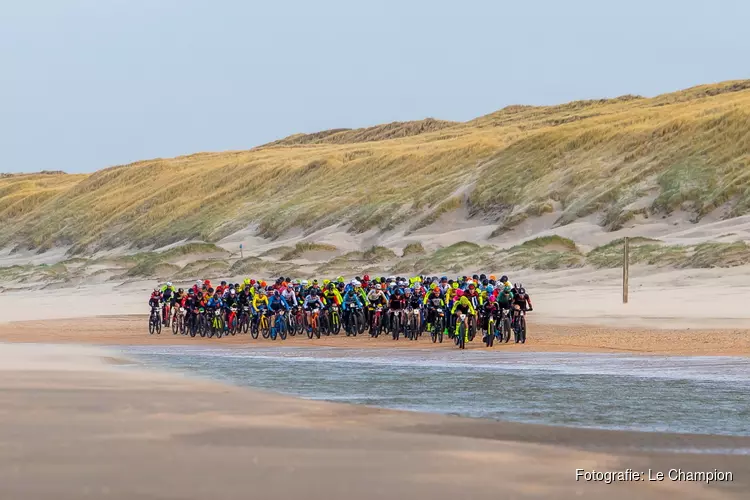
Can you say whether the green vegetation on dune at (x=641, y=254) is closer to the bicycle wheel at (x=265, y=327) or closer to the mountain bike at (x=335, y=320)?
the mountain bike at (x=335, y=320)

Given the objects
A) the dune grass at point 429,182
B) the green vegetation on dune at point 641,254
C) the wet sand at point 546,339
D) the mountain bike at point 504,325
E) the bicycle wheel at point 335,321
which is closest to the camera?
the wet sand at point 546,339

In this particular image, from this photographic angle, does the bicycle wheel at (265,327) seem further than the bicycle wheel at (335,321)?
Yes

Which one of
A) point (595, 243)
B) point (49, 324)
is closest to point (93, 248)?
point (595, 243)

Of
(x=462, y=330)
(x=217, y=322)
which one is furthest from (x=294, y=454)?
(x=217, y=322)

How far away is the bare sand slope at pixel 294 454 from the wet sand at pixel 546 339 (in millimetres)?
12261

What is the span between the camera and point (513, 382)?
19.4 metres

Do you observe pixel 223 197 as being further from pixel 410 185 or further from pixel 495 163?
pixel 495 163

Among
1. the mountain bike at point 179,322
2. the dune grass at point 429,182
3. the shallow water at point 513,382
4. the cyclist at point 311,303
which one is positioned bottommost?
the shallow water at point 513,382

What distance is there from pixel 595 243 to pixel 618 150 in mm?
19137

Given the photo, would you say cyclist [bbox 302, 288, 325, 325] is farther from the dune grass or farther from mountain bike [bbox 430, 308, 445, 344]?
the dune grass

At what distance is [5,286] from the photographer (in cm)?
7925

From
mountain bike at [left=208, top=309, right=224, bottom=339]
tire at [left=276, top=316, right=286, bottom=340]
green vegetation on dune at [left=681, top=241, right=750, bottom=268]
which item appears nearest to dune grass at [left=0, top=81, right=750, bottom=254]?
green vegetation on dune at [left=681, top=241, right=750, bottom=268]

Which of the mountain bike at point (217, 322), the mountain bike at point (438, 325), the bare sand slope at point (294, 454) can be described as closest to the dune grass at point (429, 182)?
the mountain bike at point (217, 322)

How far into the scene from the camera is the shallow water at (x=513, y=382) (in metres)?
14.8
